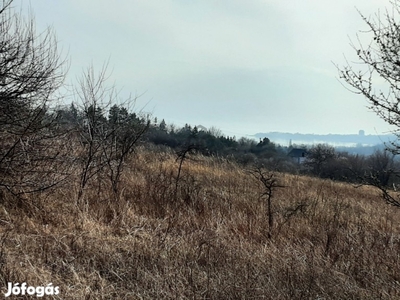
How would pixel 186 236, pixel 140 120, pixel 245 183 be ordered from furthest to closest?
pixel 245 183
pixel 140 120
pixel 186 236

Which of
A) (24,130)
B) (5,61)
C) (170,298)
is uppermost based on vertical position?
(5,61)

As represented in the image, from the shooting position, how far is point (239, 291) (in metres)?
2.84

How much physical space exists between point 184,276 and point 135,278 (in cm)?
43

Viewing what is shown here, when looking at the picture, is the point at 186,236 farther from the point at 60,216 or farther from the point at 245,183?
the point at 245,183

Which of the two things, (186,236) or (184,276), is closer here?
(184,276)

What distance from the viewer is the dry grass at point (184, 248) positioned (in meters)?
2.90

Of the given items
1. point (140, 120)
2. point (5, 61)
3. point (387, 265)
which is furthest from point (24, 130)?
point (387, 265)
